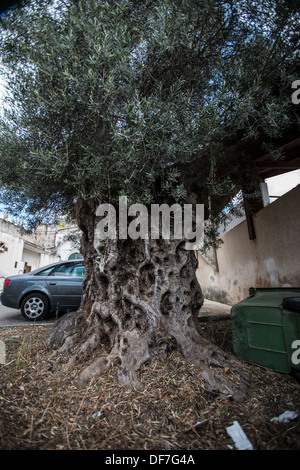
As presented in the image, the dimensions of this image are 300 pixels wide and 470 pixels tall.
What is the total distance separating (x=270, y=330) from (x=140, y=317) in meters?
1.49

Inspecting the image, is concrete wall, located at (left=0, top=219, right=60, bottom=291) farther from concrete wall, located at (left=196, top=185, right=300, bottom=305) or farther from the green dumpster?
the green dumpster

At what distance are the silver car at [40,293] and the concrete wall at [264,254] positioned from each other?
522 centimetres

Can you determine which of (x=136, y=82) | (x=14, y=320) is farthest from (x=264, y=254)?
(x=14, y=320)

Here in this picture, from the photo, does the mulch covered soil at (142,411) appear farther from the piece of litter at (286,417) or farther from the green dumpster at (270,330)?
the green dumpster at (270,330)

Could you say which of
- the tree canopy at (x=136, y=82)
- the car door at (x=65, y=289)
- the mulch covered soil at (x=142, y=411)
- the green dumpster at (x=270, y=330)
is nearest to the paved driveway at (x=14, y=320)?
the car door at (x=65, y=289)

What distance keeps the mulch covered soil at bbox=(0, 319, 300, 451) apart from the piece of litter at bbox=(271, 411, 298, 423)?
1.4 inches

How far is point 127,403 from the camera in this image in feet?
6.87

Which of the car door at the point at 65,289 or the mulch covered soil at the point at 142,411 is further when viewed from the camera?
the car door at the point at 65,289

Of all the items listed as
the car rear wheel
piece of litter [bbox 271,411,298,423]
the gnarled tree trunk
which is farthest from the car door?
piece of litter [bbox 271,411,298,423]

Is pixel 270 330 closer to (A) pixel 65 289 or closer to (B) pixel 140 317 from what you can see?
(B) pixel 140 317

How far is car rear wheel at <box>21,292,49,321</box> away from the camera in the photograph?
6086mm

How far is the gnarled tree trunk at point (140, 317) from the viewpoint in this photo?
2607 millimetres

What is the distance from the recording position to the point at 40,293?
623 centimetres
